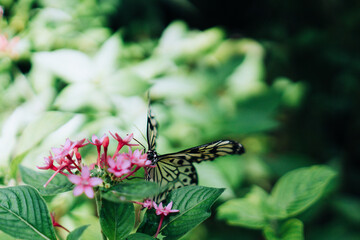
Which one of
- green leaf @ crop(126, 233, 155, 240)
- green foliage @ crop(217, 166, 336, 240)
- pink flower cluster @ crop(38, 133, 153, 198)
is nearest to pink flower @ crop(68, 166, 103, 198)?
pink flower cluster @ crop(38, 133, 153, 198)

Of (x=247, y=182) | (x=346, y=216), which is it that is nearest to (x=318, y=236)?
(x=346, y=216)

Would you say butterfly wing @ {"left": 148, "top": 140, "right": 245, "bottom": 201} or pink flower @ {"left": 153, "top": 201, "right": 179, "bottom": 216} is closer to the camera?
pink flower @ {"left": 153, "top": 201, "right": 179, "bottom": 216}

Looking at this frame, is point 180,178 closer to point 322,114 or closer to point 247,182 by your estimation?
point 247,182

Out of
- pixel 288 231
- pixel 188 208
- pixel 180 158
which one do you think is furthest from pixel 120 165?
pixel 288 231

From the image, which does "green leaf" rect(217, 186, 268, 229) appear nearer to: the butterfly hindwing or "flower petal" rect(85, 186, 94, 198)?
the butterfly hindwing

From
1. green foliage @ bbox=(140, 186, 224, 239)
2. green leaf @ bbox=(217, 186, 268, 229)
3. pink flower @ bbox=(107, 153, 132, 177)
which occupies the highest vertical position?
pink flower @ bbox=(107, 153, 132, 177)

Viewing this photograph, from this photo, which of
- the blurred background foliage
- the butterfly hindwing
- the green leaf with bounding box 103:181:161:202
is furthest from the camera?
the blurred background foliage

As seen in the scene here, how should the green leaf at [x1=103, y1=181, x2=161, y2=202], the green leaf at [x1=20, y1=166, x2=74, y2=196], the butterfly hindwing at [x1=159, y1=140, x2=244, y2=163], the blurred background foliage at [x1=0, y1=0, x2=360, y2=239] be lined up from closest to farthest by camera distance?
the green leaf at [x1=103, y1=181, x2=161, y2=202] < the green leaf at [x1=20, y1=166, x2=74, y2=196] < the butterfly hindwing at [x1=159, y1=140, x2=244, y2=163] < the blurred background foliage at [x1=0, y1=0, x2=360, y2=239]
